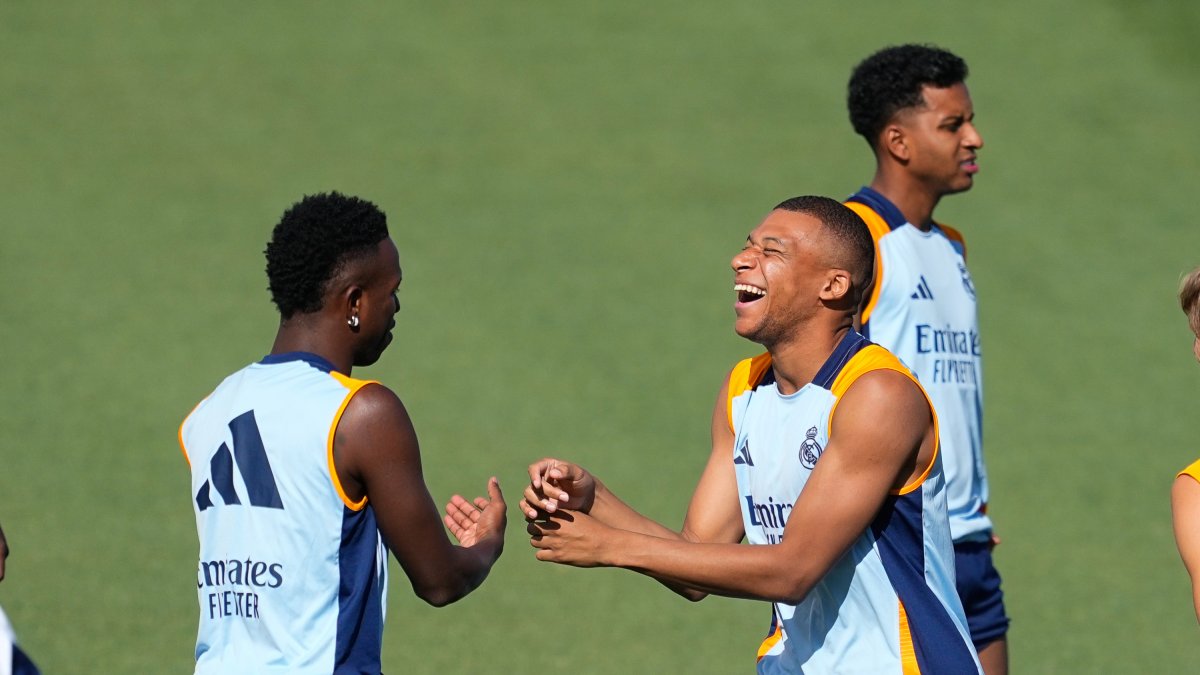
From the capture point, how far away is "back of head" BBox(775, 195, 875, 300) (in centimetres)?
405

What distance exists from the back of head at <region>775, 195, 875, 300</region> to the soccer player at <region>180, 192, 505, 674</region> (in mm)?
1199

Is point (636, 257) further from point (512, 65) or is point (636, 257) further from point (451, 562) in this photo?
point (451, 562)

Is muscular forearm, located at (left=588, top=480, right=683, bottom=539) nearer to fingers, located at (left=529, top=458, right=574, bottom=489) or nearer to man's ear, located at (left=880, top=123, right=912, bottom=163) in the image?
fingers, located at (left=529, top=458, right=574, bottom=489)

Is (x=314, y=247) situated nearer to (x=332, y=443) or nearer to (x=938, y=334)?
(x=332, y=443)

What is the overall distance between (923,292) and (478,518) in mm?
2082

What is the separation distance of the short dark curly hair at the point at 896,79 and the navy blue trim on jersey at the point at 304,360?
9.36 ft

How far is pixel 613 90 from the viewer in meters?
14.6

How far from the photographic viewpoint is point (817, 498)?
3.67 meters

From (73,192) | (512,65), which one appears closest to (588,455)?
(73,192)

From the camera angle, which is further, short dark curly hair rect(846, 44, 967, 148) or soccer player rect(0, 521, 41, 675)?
short dark curly hair rect(846, 44, 967, 148)

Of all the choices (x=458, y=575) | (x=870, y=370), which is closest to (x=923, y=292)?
(x=870, y=370)

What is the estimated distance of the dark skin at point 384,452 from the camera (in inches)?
145

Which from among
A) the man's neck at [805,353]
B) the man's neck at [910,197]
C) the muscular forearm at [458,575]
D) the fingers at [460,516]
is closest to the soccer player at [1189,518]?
the man's neck at [805,353]

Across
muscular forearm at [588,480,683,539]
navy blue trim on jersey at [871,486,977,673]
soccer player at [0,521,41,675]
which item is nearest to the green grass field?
muscular forearm at [588,480,683,539]
